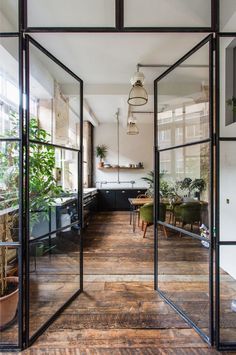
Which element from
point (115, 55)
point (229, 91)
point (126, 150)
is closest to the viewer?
point (229, 91)

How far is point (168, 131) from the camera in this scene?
2.91 metres

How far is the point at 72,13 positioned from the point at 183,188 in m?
2.12

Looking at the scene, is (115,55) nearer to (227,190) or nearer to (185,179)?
(185,179)

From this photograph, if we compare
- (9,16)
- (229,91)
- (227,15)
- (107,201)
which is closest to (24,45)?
(9,16)

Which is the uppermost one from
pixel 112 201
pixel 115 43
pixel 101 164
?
pixel 115 43

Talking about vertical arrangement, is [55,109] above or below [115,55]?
below

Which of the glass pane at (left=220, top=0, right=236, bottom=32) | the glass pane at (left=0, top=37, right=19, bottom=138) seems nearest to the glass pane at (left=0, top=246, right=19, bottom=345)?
the glass pane at (left=0, top=37, right=19, bottom=138)

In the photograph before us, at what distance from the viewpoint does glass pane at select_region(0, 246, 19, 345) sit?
1803 millimetres

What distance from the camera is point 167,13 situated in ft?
5.67

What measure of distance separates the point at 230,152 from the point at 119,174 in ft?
20.2

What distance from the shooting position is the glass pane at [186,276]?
2.15m

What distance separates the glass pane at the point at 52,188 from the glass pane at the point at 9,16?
3.27ft

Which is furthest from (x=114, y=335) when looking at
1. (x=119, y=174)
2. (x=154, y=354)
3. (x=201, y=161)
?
(x=119, y=174)

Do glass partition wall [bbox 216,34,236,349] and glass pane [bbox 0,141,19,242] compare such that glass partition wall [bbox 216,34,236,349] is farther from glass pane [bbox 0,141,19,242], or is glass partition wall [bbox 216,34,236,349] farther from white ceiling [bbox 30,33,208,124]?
glass pane [bbox 0,141,19,242]
